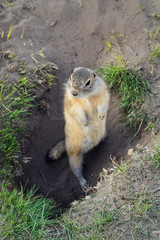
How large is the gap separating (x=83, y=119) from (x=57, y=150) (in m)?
0.97

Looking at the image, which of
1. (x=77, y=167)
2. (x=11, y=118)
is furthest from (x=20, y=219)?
(x=77, y=167)

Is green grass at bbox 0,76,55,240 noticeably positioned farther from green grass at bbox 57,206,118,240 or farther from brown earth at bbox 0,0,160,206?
brown earth at bbox 0,0,160,206

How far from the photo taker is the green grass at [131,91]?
5453mm

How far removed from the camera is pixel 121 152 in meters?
5.36

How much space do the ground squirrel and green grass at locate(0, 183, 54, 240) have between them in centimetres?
157

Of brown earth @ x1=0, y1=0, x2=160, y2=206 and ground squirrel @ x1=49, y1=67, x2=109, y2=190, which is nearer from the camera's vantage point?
ground squirrel @ x1=49, y1=67, x2=109, y2=190

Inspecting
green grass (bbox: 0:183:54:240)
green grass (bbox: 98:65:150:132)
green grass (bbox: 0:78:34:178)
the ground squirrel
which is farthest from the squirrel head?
green grass (bbox: 0:183:54:240)

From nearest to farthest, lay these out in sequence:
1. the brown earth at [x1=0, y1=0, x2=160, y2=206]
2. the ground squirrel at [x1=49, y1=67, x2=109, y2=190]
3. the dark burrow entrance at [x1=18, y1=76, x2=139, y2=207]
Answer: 1. the ground squirrel at [x1=49, y1=67, x2=109, y2=190]
2. the dark burrow entrance at [x1=18, y1=76, x2=139, y2=207]
3. the brown earth at [x1=0, y1=0, x2=160, y2=206]

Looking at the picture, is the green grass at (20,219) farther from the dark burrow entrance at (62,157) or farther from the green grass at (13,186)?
the dark burrow entrance at (62,157)

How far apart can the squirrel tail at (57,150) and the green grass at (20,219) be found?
65.6 inches

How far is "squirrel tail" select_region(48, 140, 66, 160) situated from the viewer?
572cm

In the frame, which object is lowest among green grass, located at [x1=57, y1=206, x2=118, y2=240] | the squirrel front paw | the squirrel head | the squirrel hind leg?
the squirrel hind leg

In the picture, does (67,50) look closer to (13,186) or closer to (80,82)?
(80,82)

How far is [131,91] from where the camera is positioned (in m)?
5.57
